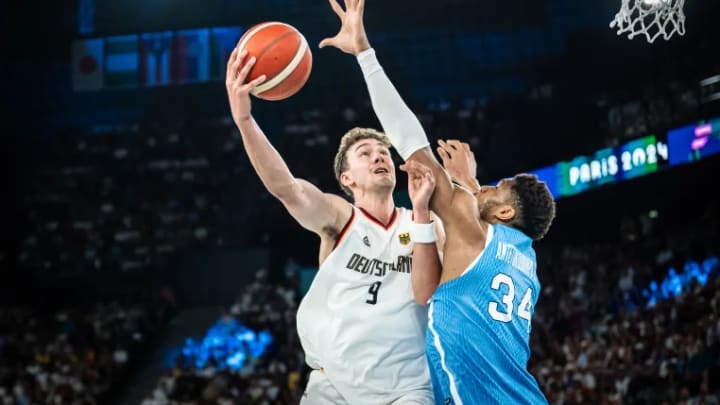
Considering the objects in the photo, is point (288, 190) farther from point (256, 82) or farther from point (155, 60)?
point (155, 60)

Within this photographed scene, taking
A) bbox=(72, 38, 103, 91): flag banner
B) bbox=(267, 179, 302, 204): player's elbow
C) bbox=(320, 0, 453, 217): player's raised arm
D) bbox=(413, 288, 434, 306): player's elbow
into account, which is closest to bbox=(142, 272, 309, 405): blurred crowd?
bbox=(267, 179, 302, 204): player's elbow

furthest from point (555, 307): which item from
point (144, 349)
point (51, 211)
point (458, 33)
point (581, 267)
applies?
point (51, 211)

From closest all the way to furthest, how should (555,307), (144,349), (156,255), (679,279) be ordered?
(679,279) → (555,307) → (144,349) → (156,255)

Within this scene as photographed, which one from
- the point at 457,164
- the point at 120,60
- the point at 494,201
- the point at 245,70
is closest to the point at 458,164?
the point at 457,164

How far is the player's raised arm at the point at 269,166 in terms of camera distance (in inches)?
165

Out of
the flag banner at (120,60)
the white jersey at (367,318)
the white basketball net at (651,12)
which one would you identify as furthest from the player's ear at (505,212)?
the flag banner at (120,60)

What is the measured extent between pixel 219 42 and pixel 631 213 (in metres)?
11.1

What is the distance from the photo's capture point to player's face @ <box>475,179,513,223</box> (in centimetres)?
403

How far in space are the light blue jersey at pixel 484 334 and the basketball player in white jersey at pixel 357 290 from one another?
25cm

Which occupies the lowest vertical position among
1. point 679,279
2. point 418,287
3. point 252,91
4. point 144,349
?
point 144,349

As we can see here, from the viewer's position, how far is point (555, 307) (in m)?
14.0

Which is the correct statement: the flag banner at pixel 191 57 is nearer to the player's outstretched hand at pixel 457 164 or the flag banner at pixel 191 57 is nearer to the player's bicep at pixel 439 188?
the player's outstretched hand at pixel 457 164

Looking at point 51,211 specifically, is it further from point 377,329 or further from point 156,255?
point 377,329

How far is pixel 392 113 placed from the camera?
3994 millimetres
